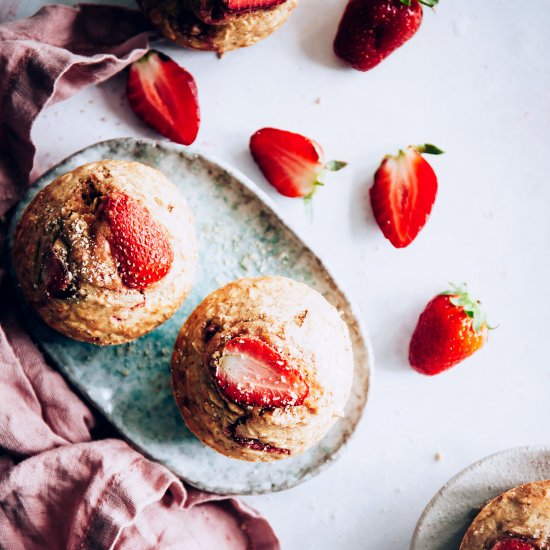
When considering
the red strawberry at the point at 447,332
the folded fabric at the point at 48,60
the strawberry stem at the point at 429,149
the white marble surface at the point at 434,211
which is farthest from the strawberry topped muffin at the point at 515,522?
the folded fabric at the point at 48,60

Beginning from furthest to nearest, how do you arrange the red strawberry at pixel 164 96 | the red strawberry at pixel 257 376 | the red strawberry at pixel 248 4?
the red strawberry at pixel 164 96 < the red strawberry at pixel 248 4 < the red strawberry at pixel 257 376

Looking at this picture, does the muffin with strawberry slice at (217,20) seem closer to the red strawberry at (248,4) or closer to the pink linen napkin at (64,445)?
the red strawberry at (248,4)

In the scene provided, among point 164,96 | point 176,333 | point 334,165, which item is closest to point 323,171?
point 334,165

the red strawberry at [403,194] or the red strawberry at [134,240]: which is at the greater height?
the red strawberry at [134,240]

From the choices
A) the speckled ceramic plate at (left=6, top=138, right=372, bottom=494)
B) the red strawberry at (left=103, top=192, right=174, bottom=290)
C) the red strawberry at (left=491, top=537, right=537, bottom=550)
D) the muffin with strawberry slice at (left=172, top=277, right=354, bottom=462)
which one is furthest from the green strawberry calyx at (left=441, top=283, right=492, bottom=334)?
the red strawberry at (left=103, top=192, right=174, bottom=290)

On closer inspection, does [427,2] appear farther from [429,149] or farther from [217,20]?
[217,20]

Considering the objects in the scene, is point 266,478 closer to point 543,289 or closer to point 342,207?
point 342,207

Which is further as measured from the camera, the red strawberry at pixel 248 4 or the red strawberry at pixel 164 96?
the red strawberry at pixel 164 96
